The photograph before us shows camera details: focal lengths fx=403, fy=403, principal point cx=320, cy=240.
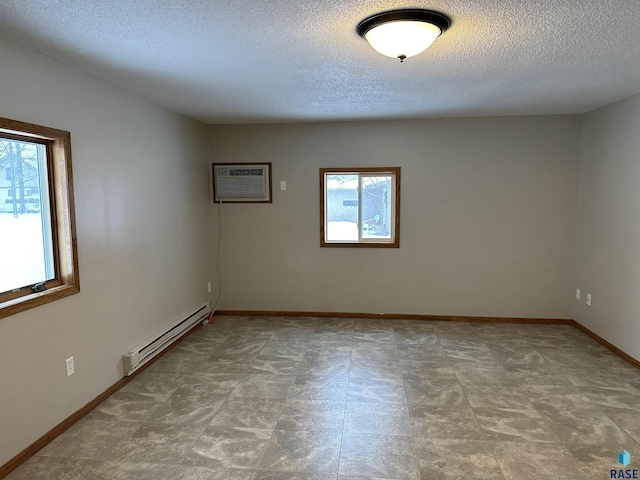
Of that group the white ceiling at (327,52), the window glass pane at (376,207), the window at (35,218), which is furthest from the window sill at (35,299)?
the window glass pane at (376,207)

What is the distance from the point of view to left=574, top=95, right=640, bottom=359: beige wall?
133 inches

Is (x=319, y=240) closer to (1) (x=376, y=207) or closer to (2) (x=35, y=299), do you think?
(1) (x=376, y=207)

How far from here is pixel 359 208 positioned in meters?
4.70

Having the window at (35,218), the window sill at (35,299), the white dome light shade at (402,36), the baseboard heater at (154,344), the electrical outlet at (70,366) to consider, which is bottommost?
the baseboard heater at (154,344)

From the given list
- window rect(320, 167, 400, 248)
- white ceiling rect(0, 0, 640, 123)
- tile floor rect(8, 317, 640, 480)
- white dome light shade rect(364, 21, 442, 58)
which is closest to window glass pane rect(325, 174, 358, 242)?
window rect(320, 167, 400, 248)

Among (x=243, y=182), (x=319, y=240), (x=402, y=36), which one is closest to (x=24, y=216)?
(x=402, y=36)

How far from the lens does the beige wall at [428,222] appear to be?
14.3ft

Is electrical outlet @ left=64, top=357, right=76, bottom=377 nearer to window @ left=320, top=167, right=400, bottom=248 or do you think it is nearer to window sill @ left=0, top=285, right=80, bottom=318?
window sill @ left=0, top=285, right=80, bottom=318

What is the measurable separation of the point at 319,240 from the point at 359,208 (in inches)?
23.5

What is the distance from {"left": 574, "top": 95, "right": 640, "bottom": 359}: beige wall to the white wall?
411cm

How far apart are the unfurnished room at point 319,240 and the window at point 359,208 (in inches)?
1.0

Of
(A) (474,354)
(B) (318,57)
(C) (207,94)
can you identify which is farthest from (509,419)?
(C) (207,94)

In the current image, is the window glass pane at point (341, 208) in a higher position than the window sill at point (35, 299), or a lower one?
higher

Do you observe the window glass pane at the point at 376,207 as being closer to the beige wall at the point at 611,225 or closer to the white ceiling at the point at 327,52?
the white ceiling at the point at 327,52
